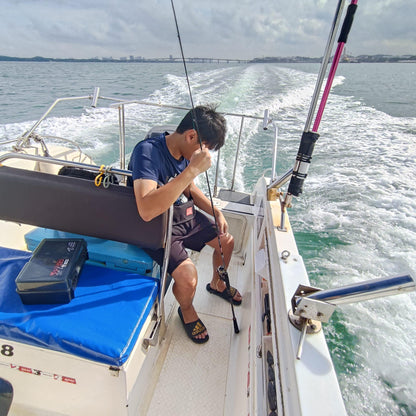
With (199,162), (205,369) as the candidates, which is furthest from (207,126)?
(205,369)

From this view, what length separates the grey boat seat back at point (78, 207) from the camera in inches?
51.7

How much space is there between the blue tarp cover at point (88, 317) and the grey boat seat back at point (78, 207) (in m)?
0.21

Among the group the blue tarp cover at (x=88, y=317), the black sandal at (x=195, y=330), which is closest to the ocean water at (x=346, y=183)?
the black sandal at (x=195, y=330)

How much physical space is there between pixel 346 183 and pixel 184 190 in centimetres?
391

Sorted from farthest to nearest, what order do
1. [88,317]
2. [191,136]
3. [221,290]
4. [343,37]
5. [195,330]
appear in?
[221,290] → [195,330] → [191,136] → [88,317] → [343,37]

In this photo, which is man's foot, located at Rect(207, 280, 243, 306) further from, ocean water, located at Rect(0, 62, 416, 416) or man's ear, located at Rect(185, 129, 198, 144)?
man's ear, located at Rect(185, 129, 198, 144)

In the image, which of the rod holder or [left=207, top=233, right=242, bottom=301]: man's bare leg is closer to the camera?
the rod holder

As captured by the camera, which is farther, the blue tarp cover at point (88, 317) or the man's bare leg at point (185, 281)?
the man's bare leg at point (185, 281)

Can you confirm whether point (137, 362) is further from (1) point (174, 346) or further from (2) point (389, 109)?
(2) point (389, 109)

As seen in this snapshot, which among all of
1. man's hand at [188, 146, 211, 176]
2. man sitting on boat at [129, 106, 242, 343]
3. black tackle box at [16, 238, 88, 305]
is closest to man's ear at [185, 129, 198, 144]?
man sitting on boat at [129, 106, 242, 343]

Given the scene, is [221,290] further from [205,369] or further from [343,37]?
[343,37]

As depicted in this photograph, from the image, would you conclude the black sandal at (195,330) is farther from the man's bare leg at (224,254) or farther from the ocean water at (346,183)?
the ocean water at (346,183)

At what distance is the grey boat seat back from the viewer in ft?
4.31

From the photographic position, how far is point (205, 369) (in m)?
1.58
